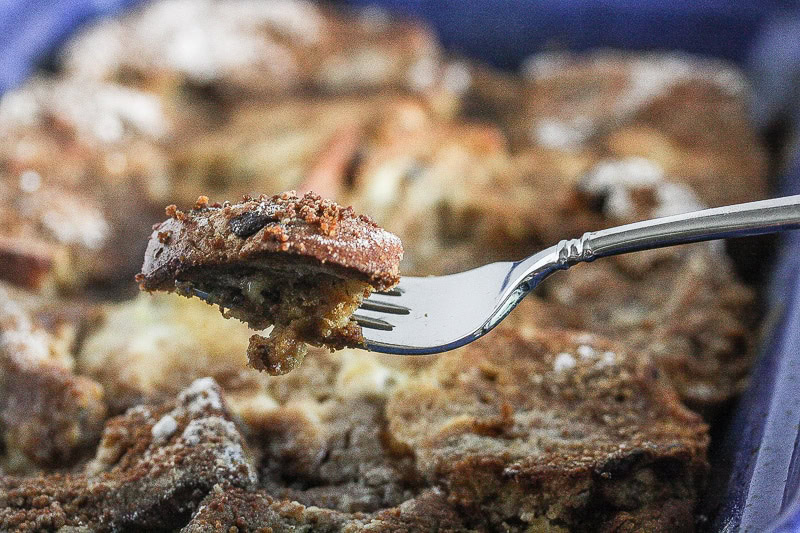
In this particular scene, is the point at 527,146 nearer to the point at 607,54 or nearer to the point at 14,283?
the point at 607,54

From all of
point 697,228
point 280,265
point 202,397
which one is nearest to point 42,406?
point 202,397

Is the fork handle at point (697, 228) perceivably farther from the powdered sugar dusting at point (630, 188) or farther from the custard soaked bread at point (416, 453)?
the powdered sugar dusting at point (630, 188)

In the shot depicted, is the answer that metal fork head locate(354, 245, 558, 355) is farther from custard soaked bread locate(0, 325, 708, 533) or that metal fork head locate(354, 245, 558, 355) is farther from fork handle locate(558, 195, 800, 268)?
custard soaked bread locate(0, 325, 708, 533)

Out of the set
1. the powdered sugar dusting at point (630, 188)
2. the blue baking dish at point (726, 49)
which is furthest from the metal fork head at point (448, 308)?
the powdered sugar dusting at point (630, 188)

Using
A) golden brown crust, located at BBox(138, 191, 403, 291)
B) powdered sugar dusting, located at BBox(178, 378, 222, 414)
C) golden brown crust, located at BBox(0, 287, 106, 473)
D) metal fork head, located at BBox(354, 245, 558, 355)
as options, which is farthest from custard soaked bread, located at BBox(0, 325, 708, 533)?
golden brown crust, located at BBox(138, 191, 403, 291)

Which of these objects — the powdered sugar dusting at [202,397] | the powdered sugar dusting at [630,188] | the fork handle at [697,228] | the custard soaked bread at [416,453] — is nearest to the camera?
the fork handle at [697,228]

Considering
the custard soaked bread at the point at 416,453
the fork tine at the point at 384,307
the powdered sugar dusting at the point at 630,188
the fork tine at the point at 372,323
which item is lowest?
the custard soaked bread at the point at 416,453

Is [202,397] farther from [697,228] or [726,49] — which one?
[726,49]
